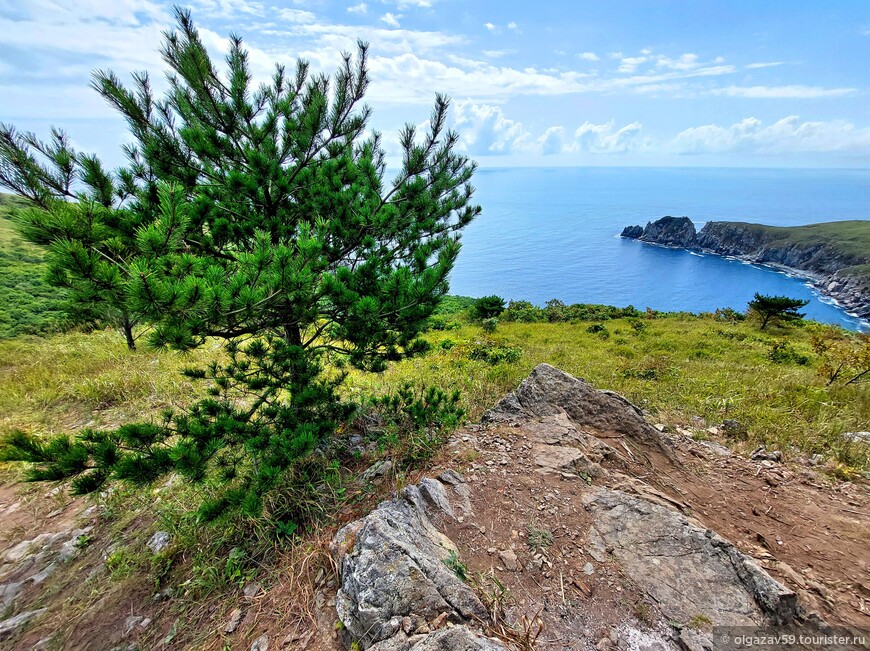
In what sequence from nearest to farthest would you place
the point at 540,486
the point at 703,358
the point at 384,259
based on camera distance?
the point at 540,486 → the point at 384,259 → the point at 703,358

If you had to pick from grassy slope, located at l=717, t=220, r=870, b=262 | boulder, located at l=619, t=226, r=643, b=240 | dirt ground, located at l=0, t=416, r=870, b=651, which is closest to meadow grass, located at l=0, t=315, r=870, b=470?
dirt ground, located at l=0, t=416, r=870, b=651

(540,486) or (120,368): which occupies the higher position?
(540,486)

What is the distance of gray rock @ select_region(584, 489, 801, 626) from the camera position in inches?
97.1

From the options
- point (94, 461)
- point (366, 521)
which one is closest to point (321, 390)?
point (366, 521)

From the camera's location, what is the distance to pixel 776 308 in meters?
19.6

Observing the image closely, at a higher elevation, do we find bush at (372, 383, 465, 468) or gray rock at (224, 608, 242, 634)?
bush at (372, 383, 465, 468)

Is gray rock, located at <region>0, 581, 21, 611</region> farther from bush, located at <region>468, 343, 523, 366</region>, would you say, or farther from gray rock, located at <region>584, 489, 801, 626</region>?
bush, located at <region>468, 343, 523, 366</region>

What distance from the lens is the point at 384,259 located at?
13.3ft

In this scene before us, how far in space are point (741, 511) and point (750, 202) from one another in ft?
872

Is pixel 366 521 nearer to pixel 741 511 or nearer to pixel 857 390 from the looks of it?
pixel 741 511

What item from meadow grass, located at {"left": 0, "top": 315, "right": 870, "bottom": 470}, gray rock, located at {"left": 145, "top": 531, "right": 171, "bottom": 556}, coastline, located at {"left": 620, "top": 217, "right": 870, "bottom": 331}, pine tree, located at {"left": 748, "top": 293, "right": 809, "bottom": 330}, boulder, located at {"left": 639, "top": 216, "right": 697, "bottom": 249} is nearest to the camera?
gray rock, located at {"left": 145, "top": 531, "right": 171, "bottom": 556}

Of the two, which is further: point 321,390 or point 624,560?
point 321,390

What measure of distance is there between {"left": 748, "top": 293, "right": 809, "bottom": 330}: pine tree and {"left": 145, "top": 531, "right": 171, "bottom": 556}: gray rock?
25.9 m

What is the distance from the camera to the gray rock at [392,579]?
232 cm
